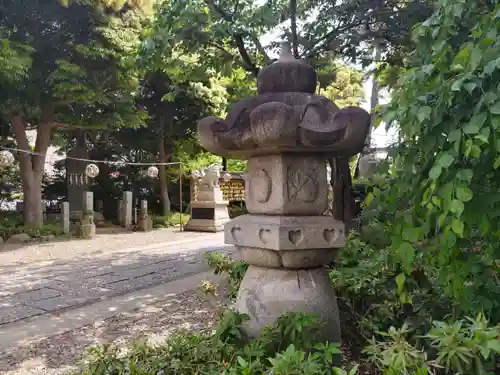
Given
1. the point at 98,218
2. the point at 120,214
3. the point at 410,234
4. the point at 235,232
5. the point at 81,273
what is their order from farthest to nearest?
1. the point at 120,214
2. the point at 98,218
3. the point at 81,273
4. the point at 235,232
5. the point at 410,234

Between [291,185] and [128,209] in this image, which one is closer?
[291,185]

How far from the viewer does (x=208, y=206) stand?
1449 cm

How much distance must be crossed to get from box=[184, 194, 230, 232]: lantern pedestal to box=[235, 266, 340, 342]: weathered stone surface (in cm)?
Result: 1162

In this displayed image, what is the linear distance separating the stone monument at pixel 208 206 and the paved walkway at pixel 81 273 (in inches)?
132

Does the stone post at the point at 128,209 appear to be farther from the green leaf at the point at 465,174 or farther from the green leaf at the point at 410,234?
the green leaf at the point at 465,174

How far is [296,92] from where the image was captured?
2.58 m

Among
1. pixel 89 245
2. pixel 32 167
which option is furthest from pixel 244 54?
pixel 32 167

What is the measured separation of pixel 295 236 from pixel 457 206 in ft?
3.68

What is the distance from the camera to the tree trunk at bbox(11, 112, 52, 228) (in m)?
11.6

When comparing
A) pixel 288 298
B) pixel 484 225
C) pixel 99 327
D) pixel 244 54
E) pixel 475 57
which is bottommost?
pixel 99 327

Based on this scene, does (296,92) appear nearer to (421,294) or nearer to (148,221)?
(421,294)

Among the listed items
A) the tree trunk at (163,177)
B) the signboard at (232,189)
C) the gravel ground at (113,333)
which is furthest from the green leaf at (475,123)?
the signboard at (232,189)

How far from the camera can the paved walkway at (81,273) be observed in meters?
5.29

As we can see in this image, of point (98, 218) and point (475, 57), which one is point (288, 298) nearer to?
point (475, 57)
